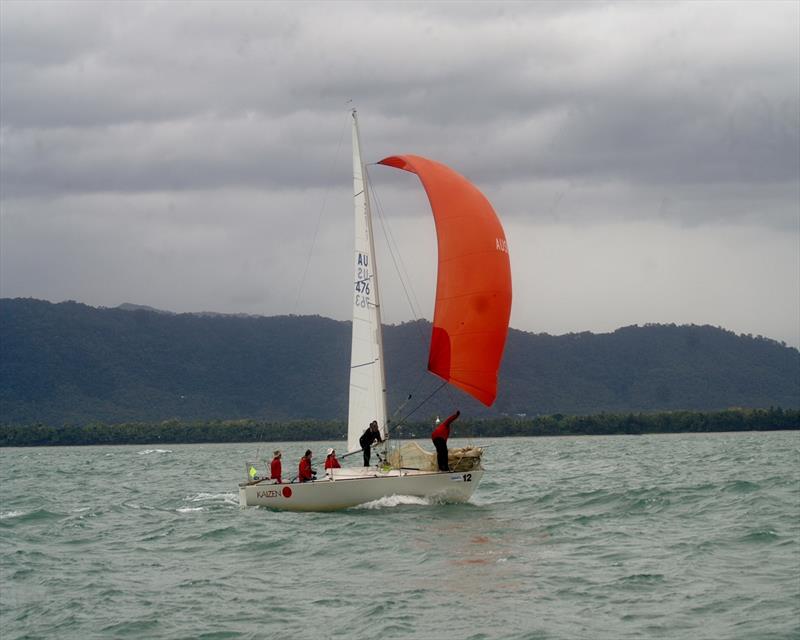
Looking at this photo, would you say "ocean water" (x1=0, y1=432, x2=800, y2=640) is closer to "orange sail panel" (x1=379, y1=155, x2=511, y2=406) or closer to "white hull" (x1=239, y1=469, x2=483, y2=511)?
"white hull" (x1=239, y1=469, x2=483, y2=511)

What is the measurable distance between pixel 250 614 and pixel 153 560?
18.3 feet

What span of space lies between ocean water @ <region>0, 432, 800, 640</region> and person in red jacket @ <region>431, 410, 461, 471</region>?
98 cm

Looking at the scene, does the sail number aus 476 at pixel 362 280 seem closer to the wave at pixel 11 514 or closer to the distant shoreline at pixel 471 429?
the wave at pixel 11 514

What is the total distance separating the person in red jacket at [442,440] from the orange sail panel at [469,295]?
879 millimetres

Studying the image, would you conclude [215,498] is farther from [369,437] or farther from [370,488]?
[370,488]

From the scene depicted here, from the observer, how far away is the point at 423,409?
145500mm

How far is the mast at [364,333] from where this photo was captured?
2909 centimetres

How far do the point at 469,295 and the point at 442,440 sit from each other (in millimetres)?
3226

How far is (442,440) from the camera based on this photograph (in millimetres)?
26625

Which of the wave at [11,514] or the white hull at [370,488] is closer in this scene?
the white hull at [370,488]

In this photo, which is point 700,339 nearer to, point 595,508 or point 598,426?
point 598,426

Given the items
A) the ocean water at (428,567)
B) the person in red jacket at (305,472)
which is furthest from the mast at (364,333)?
the ocean water at (428,567)

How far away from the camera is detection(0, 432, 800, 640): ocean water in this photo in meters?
15.9

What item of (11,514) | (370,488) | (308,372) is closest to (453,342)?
(370,488)
